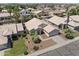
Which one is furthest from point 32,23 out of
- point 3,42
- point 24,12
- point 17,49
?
point 3,42

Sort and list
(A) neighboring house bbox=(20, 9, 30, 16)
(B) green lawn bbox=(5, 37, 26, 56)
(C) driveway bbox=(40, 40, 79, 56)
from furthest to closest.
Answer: (A) neighboring house bbox=(20, 9, 30, 16) < (C) driveway bbox=(40, 40, 79, 56) < (B) green lawn bbox=(5, 37, 26, 56)

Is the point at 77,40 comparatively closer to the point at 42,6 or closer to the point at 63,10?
the point at 63,10

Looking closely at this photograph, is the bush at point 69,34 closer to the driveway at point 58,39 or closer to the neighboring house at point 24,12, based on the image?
the driveway at point 58,39

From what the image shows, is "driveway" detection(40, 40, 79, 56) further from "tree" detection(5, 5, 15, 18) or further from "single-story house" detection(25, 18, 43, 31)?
"tree" detection(5, 5, 15, 18)

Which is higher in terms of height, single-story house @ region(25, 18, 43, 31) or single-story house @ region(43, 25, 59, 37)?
single-story house @ region(25, 18, 43, 31)

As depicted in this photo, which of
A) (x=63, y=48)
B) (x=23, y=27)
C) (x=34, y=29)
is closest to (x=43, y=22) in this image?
(x=34, y=29)

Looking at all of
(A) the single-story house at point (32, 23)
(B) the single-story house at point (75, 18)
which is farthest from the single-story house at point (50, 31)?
(B) the single-story house at point (75, 18)

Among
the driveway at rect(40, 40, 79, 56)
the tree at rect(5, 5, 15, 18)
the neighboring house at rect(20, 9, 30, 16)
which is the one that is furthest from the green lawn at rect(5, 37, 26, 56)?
the tree at rect(5, 5, 15, 18)

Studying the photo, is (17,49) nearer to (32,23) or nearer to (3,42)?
(3,42)
